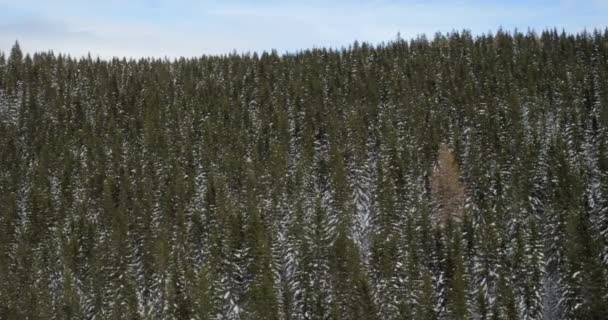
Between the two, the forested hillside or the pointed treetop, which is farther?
the pointed treetop

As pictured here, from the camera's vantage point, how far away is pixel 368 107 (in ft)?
307

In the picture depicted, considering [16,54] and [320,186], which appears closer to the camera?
[320,186]

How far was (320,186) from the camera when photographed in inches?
2953

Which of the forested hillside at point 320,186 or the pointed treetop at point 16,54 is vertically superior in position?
the pointed treetop at point 16,54

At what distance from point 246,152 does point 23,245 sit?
30.0 meters

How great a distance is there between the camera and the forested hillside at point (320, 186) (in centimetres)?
5431

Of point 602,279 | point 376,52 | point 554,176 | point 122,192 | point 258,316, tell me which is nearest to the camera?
point 602,279

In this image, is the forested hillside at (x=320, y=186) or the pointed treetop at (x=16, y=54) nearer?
the forested hillside at (x=320, y=186)

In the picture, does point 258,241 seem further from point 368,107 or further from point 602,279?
A: point 368,107

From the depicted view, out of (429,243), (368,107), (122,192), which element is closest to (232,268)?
(429,243)

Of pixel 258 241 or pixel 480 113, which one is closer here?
pixel 258 241

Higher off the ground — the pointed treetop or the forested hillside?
the pointed treetop

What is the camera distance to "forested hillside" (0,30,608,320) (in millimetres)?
54312

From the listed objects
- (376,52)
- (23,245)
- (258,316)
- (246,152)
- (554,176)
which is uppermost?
(376,52)
